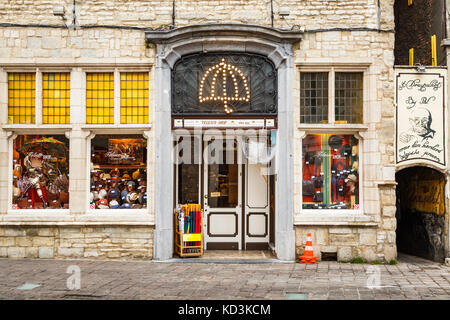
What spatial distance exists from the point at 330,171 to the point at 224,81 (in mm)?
3081

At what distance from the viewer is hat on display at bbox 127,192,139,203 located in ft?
33.8

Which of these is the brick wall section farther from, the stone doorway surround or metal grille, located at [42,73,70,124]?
metal grille, located at [42,73,70,124]

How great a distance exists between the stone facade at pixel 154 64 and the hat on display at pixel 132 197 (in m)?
0.42

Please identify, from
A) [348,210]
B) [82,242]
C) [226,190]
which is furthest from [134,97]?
[348,210]

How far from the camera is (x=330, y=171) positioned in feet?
33.9

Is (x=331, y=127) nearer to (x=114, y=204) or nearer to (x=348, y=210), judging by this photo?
(x=348, y=210)

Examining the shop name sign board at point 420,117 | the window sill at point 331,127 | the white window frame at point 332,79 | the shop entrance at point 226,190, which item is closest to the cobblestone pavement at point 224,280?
the shop entrance at point 226,190

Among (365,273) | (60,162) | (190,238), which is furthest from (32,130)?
(365,273)

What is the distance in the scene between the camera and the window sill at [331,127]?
10055 millimetres

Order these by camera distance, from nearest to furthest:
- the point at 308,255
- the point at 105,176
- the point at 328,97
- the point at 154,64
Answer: the point at 308,255
the point at 154,64
the point at 328,97
the point at 105,176

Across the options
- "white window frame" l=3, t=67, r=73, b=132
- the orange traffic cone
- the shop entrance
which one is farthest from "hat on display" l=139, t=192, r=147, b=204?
the orange traffic cone

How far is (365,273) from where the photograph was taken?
8.80 meters

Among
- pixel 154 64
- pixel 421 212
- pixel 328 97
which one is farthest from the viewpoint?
pixel 421 212

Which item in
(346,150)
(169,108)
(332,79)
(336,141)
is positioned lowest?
(346,150)
